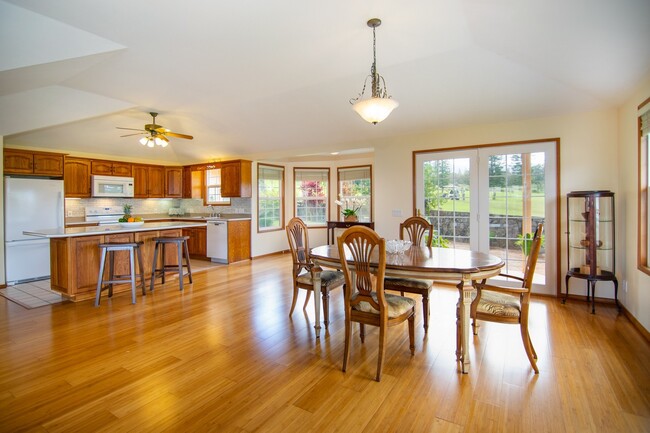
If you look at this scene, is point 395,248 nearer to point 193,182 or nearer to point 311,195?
point 311,195

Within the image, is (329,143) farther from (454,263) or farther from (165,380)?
(165,380)

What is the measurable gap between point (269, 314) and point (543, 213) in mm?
3718

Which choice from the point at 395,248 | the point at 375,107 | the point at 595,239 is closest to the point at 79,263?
the point at 395,248

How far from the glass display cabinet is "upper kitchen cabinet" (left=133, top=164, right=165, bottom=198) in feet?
25.8

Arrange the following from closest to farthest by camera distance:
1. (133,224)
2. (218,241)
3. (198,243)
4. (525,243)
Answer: (525,243) < (133,224) < (218,241) < (198,243)

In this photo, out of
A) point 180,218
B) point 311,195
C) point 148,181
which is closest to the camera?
point 148,181

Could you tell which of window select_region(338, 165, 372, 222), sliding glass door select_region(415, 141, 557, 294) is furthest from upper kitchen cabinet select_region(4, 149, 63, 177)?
sliding glass door select_region(415, 141, 557, 294)

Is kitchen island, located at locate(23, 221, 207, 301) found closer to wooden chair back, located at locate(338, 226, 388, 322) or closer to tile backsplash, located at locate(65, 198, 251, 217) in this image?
tile backsplash, located at locate(65, 198, 251, 217)

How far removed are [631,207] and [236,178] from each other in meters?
6.35

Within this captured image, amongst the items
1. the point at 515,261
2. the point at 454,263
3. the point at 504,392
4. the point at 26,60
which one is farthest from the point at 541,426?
the point at 26,60

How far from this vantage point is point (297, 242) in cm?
357

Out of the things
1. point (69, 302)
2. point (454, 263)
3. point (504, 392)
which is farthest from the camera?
point (69, 302)

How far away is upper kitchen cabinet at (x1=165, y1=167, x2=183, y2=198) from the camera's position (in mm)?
7719

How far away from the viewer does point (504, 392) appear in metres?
2.10
